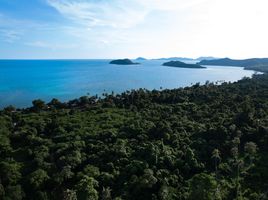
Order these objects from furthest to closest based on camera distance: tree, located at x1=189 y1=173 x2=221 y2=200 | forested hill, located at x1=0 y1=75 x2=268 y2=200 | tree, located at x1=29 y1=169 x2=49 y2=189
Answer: tree, located at x1=29 y1=169 x2=49 y2=189, forested hill, located at x1=0 y1=75 x2=268 y2=200, tree, located at x1=189 y1=173 x2=221 y2=200

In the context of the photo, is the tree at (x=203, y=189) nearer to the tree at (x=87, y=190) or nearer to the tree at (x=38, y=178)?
the tree at (x=87, y=190)

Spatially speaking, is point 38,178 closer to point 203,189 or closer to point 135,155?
point 135,155

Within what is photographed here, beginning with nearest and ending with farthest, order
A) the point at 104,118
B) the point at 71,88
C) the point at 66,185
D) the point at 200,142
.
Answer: the point at 66,185 < the point at 200,142 < the point at 104,118 < the point at 71,88

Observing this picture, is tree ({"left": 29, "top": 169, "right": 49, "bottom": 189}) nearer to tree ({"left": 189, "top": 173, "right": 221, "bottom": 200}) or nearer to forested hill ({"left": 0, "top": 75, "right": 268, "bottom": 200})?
forested hill ({"left": 0, "top": 75, "right": 268, "bottom": 200})

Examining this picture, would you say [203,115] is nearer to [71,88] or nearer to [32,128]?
[32,128]

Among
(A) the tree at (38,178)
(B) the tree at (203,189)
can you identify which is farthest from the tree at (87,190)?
(B) the tree at (203,189)

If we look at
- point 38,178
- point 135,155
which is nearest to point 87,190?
point 38,178

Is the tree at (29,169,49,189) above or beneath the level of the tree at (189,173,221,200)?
beneath

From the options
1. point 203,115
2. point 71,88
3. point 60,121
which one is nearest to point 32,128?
point 60,121

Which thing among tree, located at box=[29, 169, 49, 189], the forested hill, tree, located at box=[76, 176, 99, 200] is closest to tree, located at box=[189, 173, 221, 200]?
the forested hill
